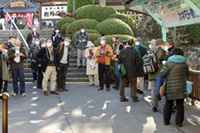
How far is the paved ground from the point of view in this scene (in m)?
5.04

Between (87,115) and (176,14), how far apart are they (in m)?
4.20

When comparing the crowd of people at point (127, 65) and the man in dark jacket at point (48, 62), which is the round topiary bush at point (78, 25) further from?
the man in dark jacket at point (48, 62)

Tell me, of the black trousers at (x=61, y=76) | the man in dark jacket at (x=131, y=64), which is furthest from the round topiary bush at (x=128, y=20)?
the man in dark jacket at (x=131, y=64)

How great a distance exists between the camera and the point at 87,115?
19.8 feet

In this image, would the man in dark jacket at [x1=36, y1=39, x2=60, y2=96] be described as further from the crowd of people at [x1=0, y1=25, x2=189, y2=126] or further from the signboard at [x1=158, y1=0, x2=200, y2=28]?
the signboard at [x1=158, y1=0, x2=200, y2=28]

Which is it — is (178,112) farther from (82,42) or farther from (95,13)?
(95,13)

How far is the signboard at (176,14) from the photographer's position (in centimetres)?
700

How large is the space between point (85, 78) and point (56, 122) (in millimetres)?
6133

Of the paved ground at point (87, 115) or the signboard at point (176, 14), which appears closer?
the paved ground at point (87, 115)

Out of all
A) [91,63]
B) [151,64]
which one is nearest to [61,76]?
[91,63]

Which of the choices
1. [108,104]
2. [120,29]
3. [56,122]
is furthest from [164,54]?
[120,29]

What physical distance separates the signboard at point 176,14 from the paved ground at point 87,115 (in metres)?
2.52

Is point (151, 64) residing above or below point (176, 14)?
below

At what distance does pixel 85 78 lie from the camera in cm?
1152
